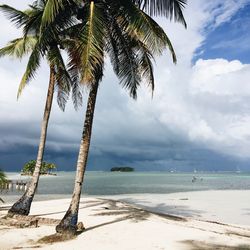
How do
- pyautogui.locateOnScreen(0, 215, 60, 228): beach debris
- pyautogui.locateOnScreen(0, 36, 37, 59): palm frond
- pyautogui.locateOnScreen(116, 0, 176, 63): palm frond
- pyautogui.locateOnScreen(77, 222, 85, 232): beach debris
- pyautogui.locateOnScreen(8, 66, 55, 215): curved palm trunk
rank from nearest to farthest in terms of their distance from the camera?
pyautogui.locateOnScreen(116, 0, 176, 63): palm frond
pyautogui.locateOnScreen(77, 222, 85, 232): beach debris
pyautogui.locateOnScreen(0, 215, 60, 228): beach debris
pyautogui.locateOnScreen(8, 66, 55, 215): curved palm trunk
pyautogui.locateOnScreen(0, 36, 37, 59): palm frond

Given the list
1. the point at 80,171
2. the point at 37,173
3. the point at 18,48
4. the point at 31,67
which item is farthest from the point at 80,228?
the point at 18,48

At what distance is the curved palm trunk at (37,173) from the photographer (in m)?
19.0

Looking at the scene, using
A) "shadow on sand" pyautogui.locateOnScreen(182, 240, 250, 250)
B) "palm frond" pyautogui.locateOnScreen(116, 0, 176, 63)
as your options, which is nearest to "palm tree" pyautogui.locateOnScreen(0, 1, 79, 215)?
"palm frond" pyautogui.locateOnScreen(116, 0, 176, 63)

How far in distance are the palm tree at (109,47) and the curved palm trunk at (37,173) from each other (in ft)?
13.3

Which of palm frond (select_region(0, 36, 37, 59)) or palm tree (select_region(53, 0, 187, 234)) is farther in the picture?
palm frond (select_region(0, 36, 37, 59))

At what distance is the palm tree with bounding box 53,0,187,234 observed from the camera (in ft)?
44.9

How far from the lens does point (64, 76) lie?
21953 millimetres

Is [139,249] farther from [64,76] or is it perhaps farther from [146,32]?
[64,76]

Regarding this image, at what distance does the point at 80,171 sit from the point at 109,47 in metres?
5.92

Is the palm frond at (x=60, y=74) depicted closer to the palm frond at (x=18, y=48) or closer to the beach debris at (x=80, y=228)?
the palm frond at (x=18, y=48)

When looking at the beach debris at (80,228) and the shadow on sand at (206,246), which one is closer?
the shadow on sand at (206,246)

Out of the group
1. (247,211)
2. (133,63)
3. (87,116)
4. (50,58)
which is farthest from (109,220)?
(247,211)

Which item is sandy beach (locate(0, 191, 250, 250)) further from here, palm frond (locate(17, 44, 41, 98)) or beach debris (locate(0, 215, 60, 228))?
palm frond (locate(17, 44, 41, 98))

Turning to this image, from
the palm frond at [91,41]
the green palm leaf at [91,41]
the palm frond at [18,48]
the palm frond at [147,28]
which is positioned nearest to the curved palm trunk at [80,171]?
the palm frond at [91,41]
